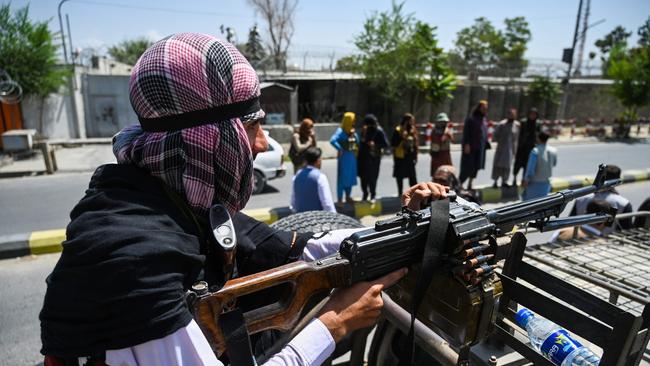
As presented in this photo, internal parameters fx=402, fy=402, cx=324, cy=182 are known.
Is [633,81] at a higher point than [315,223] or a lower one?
higher

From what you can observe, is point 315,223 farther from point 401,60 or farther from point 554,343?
point 401,60

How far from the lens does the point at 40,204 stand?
25.2ft

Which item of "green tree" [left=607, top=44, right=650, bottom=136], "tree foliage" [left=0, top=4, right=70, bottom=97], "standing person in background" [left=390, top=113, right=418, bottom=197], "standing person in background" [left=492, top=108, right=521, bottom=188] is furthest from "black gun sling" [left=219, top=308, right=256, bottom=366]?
"green tree" [left=607, top=44, right=650, bottom=136]

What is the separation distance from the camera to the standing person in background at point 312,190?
15.3ft

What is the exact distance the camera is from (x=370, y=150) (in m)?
7.21

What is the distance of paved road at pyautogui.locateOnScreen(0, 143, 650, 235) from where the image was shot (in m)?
6.78

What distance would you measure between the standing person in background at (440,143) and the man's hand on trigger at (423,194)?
18.4ft

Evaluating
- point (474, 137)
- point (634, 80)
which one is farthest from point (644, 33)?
point (474, 137)

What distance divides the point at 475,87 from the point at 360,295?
1991cm

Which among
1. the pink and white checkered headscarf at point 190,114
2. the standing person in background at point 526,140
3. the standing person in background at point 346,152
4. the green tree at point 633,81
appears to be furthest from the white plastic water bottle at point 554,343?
the green tree at point 633,81

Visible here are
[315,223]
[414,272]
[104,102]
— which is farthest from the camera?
[104,102]

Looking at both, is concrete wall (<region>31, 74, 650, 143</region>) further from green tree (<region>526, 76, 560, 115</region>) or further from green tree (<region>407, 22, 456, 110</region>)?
green tree (<region>526, 76, 560, 115</region>)

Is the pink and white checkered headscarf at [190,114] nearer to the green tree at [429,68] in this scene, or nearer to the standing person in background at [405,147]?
the standing person in background at [405,147]

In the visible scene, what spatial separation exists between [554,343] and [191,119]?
4.89ft
